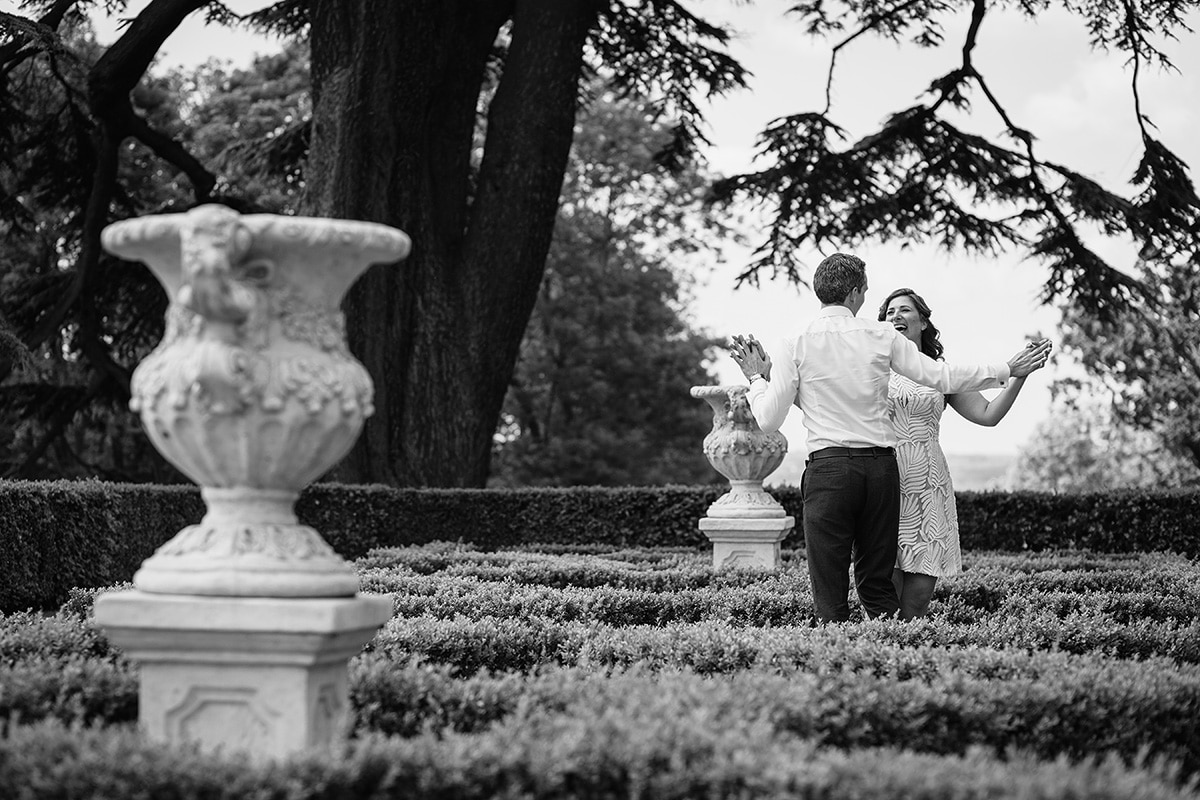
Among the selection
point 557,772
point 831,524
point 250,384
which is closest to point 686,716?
point 557,772

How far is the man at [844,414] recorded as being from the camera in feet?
17.0

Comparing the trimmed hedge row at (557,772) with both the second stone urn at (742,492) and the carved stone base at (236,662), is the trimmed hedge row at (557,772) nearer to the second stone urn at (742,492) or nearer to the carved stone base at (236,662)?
the carved stone base at (236,662)

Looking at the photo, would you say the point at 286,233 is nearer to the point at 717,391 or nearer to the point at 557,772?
the point at 557,772

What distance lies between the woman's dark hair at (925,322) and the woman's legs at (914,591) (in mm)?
1057

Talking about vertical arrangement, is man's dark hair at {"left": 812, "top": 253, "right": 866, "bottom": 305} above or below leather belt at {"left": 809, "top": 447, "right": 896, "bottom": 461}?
above

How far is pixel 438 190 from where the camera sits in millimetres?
15125

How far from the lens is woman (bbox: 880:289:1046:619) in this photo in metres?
5.80

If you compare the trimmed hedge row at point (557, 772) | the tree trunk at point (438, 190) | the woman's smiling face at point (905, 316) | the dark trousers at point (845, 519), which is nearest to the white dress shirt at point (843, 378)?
the dark trousers at point (845, 519)

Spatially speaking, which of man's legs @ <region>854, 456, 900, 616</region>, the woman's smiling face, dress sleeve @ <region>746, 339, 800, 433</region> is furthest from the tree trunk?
man's legs @ <region>854, 456, 900, 616</region>

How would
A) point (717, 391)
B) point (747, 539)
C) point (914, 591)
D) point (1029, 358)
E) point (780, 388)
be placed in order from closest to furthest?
point (1029, 358) < point (780, 388) < point (914, 591) < point (747, 539) < point (717, 391)

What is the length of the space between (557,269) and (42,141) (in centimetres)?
1375

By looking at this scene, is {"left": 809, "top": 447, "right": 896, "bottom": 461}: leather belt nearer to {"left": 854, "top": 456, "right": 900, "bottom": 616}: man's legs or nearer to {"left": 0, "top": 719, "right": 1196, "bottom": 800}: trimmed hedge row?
{"left": 854, "top": 456, "right": 900, "bottom": 616}: man's legs

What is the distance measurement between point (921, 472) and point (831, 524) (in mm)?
973

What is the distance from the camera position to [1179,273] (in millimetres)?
26984
